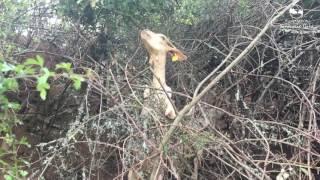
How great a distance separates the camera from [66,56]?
3840 millimetres

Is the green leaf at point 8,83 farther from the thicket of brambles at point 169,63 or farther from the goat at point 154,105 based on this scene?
the thicket of brambles at point 169,63

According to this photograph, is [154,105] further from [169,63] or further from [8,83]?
[8,83]

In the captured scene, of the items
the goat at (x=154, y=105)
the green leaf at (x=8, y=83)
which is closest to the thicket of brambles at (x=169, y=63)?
the goat at (x=154, y=105)

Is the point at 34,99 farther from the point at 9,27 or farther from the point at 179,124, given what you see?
the point at 179,124

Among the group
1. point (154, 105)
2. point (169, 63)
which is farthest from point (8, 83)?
point (169, 63)

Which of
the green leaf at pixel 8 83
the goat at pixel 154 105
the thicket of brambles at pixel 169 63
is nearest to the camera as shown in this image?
the green leaf at pixel 8 83

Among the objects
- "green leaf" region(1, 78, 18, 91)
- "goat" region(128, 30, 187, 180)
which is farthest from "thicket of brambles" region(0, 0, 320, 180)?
"green leaf" region(1, 78, 18, 91)

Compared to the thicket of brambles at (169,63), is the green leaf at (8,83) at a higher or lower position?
higher

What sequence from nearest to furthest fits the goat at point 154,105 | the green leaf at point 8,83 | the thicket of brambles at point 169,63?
1. the green leaf at point 8,83
2. the goat at point 154,105
3. the thicket of brambles at point 169,63

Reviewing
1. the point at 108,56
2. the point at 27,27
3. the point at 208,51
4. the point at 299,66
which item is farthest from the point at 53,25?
the point at 299,66

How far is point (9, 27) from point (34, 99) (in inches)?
25.9

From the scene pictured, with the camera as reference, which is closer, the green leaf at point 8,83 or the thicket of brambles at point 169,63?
the green leaf at point 8,83

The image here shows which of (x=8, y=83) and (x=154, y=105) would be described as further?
(x=154, y=105)

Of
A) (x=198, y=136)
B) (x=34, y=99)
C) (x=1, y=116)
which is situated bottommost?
(x=34, y=99)
